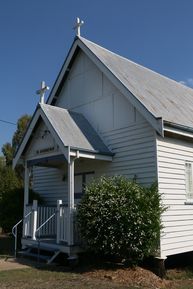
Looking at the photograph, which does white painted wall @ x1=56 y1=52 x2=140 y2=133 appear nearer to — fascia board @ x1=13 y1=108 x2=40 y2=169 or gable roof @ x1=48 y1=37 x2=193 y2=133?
gable roof @ x1=48 y1=37 x2=193 y2=133

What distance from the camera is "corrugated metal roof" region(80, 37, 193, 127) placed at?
13.6m

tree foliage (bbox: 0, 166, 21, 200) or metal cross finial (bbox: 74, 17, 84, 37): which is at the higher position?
metal cross finial (bbox: 74, 17, 84, 37)

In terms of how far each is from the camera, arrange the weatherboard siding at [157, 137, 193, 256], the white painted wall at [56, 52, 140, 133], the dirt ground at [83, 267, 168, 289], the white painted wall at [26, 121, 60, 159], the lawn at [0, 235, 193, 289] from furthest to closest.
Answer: the white painted wall at [56, 52, 140, 133] < the white painted wall at [26, 121, 60, 159] < the weatherboard siding at [157, 137, 193, 256] < the dirt ground at [83, 267, 168, 289] < the lawn at [0, 235, 193, 289]

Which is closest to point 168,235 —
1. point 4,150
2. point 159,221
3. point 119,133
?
point 159,221

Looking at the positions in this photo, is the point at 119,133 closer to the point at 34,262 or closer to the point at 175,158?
the point at 175,158

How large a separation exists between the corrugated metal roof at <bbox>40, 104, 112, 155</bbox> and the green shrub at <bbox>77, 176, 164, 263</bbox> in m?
2.08

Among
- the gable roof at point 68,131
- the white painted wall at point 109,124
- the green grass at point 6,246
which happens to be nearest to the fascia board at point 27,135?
the gable roof at point 68,131

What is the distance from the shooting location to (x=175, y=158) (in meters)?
13.3

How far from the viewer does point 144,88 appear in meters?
15.2

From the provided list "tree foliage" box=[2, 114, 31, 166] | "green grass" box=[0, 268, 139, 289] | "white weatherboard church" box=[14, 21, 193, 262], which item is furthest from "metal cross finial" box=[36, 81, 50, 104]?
"tree foliage" box=[2, 114, 31, 166]

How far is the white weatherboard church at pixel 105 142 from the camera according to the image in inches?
499

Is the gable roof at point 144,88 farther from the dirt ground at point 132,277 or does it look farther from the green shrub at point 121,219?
the dirt ground at point 132,277

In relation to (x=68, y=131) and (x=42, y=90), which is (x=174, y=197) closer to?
(x=68, y=131)

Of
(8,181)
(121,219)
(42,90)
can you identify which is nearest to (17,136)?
(8,181)
